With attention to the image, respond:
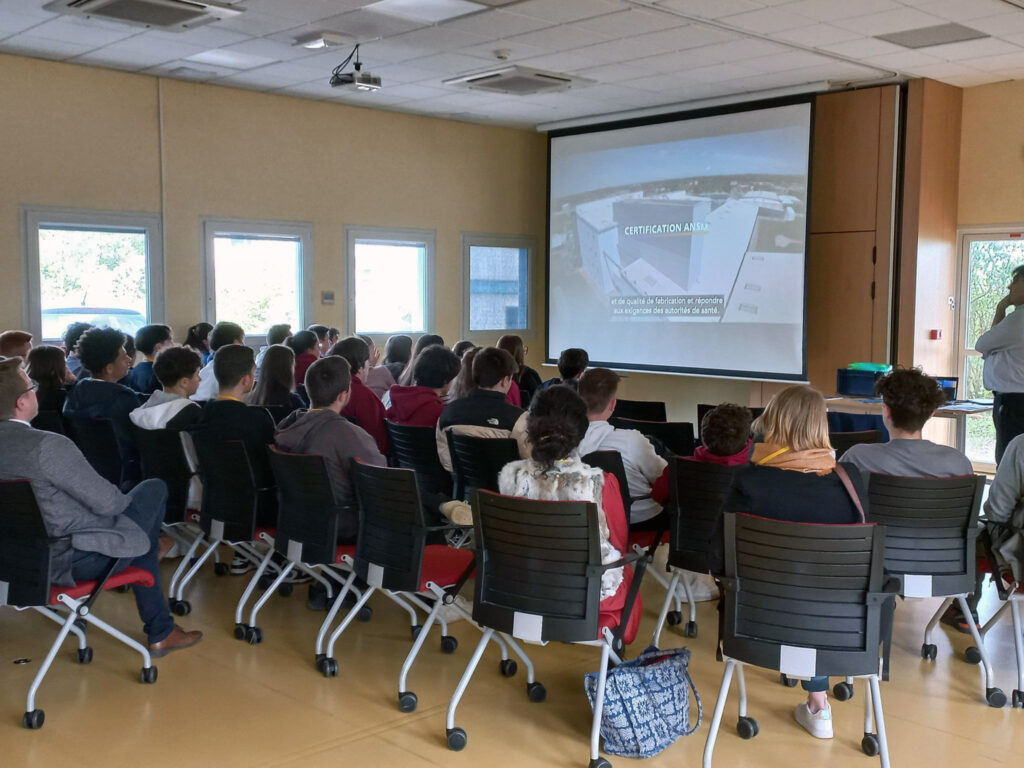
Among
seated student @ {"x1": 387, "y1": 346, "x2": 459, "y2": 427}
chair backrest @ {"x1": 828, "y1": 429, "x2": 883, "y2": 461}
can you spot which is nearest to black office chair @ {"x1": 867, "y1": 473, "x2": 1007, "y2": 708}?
chair backrest @ {"x1": 828, "y1": 429, "x2": 883, "y2": 461}

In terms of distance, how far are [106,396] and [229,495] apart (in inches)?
48.6

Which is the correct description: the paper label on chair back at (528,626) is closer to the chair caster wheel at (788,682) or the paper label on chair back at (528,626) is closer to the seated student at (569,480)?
the seated student at (569,480)

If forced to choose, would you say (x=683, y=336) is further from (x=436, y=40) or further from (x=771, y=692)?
(x=771, y=692)

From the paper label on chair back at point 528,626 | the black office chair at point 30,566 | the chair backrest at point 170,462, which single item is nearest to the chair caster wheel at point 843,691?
the paper label on chair back at point 528,626

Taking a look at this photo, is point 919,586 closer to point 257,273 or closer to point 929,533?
point 929,533

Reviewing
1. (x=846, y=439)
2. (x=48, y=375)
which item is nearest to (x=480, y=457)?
(x=846, y=439)

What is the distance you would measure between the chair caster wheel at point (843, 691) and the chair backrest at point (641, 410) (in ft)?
8.96

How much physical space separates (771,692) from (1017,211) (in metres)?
6.21

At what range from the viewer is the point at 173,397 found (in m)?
4.76

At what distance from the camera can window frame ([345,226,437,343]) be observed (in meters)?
9.62

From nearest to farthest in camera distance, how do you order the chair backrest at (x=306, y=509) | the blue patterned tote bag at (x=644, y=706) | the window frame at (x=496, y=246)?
1. the blue patterned tote bag at (x=644, y=706)
2. the chair backrest at (x=306, y=509)
3. the window frame at (x=496, y=246)

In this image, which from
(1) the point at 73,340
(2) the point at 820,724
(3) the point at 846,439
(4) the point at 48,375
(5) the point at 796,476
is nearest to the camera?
(5) the point at 796,476

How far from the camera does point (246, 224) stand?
29.1 feet

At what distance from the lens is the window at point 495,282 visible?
10.6m
